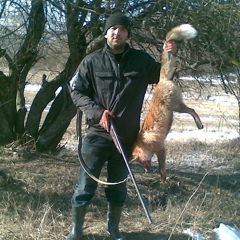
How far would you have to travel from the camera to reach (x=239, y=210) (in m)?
5.44

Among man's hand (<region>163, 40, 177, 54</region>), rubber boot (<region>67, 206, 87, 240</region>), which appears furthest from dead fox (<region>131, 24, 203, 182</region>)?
rubber boot (<region>67, 206, 87, 240</region>)

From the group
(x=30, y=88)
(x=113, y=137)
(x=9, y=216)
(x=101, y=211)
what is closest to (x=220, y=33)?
(x=113, y=137)

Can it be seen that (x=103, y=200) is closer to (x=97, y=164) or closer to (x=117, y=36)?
(x=97, y=164)

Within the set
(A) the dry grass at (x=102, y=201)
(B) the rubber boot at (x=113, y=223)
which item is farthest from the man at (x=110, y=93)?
(A) the dry grass at (x=102, y=201)

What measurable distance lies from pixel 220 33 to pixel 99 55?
1775 millimetres

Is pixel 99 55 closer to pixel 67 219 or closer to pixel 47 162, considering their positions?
pixel 67 219

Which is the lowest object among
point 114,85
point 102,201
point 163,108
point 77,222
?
point 102,201

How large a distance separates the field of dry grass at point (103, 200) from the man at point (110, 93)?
0.75 m

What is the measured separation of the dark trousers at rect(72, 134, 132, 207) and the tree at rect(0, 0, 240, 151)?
5.60 feet

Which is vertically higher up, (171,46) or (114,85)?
(171,46)

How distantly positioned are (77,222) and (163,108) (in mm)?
1359

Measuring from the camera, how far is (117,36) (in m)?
3.81

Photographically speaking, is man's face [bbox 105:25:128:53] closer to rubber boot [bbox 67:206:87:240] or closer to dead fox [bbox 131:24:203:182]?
dead fox [bbox 131:24:203:182]

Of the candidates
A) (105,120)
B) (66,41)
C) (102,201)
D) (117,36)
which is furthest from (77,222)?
(66,41)
